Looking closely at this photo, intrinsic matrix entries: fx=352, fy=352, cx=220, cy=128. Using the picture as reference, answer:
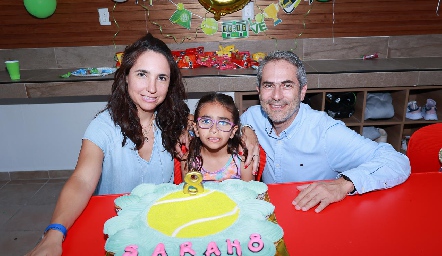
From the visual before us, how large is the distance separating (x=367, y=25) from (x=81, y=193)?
11.2 feet

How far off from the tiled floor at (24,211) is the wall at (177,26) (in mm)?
1474

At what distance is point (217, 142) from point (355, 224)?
2.67 ft

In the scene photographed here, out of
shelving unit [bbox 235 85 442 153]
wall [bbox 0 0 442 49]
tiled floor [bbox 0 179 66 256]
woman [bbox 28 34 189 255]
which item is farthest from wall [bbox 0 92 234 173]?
woman [bbox 28 34 189 255]

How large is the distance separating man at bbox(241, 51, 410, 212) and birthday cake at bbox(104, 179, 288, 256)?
593mm

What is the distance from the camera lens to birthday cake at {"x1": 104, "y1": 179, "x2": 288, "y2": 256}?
992 millimetres

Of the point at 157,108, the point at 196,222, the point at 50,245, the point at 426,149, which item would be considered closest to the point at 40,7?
the point at 157,108

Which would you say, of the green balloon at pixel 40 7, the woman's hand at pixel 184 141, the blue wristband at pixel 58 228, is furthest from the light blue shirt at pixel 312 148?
the green balloon at pixel 40 7

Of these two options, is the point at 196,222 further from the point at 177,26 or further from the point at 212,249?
the point at 177,26

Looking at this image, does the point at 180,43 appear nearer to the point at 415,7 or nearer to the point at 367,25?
the point at 367,25

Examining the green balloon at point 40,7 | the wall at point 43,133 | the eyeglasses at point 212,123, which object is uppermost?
the green balloon at point 40,7

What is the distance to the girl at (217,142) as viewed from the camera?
1807 mm

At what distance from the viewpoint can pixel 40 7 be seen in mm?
3486

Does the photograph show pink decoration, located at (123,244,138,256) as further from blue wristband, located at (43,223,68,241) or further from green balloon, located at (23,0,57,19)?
green balloon, located at (23,0,57,19)

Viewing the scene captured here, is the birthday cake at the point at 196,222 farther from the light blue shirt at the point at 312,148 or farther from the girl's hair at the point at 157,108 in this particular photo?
the light blue shirt at the point at 312,148
